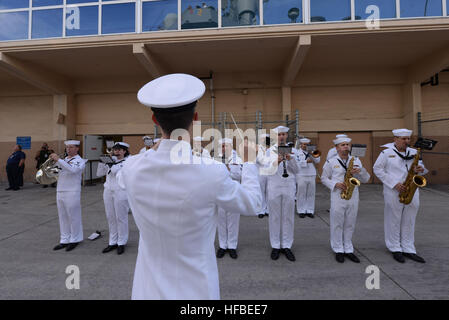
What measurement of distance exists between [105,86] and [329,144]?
10870mm

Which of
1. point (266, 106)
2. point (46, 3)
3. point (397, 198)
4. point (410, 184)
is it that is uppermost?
point (46, 3)

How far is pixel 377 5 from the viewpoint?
8.65 meters

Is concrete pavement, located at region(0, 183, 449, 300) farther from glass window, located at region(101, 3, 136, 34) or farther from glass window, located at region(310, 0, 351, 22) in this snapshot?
glass window, located at region(101, 3, 136, 34)

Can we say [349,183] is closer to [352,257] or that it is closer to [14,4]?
[352,257]

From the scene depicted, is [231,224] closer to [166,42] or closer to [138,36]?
[166,42]

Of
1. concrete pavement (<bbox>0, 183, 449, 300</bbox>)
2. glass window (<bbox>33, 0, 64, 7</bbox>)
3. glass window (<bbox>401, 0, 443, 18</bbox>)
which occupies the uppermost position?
glass window (<bbox>33, 0, 64, 7</bbox>)

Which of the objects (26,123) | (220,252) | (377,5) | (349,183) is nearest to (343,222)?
(349,183)

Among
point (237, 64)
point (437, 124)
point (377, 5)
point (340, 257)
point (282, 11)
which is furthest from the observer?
point (237, 64)

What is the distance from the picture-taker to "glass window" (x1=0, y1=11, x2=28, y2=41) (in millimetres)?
9867

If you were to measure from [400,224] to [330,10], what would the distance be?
7.85 metres

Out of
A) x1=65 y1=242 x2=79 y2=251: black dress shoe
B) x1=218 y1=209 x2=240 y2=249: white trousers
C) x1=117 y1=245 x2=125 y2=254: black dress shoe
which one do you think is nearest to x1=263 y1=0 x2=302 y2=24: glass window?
x1=218 y1=209 x2=240 y2=249: white trousers

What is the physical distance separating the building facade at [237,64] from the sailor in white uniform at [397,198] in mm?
4937

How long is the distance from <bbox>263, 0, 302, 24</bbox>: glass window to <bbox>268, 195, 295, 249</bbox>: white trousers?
7231mm
